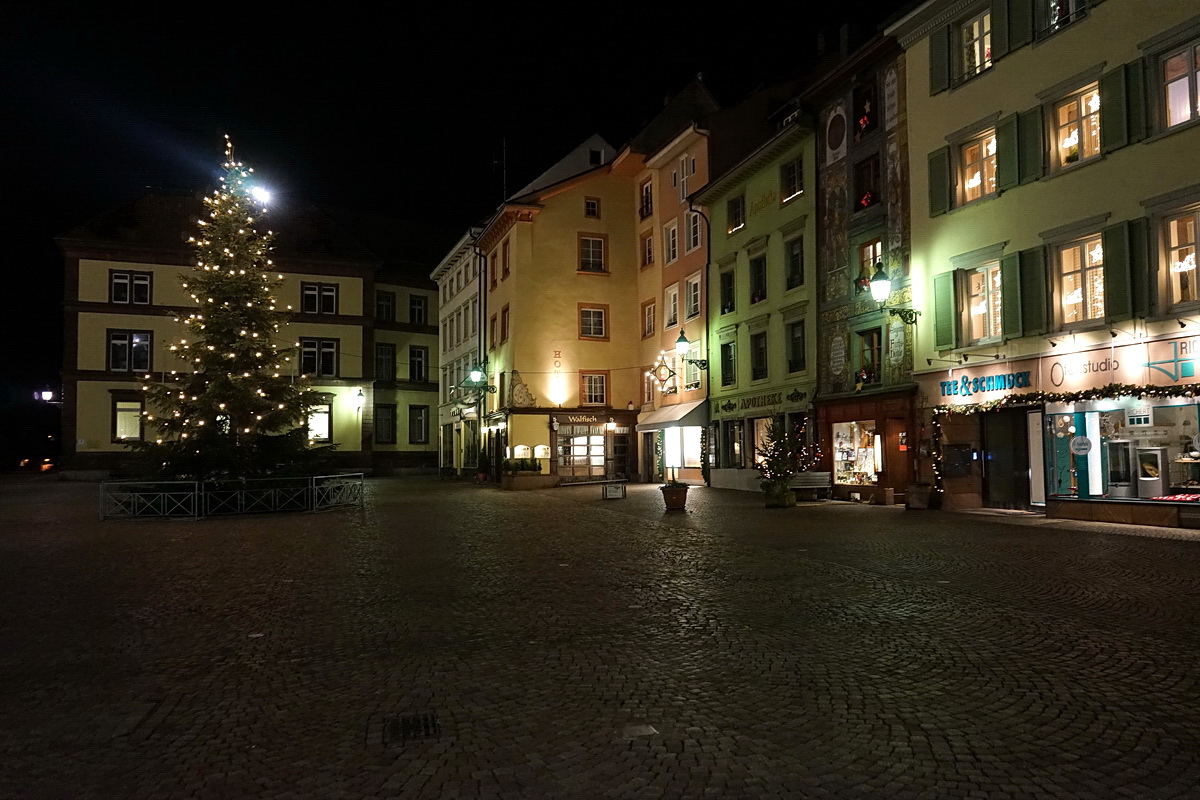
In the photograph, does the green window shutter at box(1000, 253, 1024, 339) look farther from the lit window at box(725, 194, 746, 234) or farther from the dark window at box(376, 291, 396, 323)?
the dark window at box(376, 291, 396, 323)

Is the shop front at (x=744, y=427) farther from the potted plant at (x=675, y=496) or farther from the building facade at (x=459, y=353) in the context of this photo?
the building facade at (x=459, y=353)

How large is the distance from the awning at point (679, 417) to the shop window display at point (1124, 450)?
52.1 feet

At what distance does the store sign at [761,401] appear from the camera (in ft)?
93.4

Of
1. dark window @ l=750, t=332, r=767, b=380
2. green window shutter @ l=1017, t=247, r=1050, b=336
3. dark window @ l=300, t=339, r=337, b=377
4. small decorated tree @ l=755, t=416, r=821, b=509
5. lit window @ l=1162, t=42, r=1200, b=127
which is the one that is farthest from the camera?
dark window @ l=300, t=339, r=337, b=377

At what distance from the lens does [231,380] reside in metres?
24.0

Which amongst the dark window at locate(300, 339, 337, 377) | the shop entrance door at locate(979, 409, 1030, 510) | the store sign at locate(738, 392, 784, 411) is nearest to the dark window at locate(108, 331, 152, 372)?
the dark window at locate(300, 339, 337, 377)

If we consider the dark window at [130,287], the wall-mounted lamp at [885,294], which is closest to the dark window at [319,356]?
the dark window at [130,287]

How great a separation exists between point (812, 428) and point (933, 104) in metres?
9.61

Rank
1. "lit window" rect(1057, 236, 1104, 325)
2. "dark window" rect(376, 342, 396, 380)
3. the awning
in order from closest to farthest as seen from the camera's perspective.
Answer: "lit window" rect(1057, 236, 1104, 325), the awning, "dark window" rect(376, 342, 396, 380)

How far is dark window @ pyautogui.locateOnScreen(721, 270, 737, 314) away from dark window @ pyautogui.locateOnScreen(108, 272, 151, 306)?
33862mm

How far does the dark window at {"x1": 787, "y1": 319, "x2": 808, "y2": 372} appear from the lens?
27500 mm

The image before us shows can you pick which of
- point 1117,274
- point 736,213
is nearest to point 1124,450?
point 1117,274

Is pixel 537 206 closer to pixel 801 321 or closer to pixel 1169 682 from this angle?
pixel 801 321

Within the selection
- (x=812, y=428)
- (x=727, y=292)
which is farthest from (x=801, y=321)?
(x=727, y=292)
